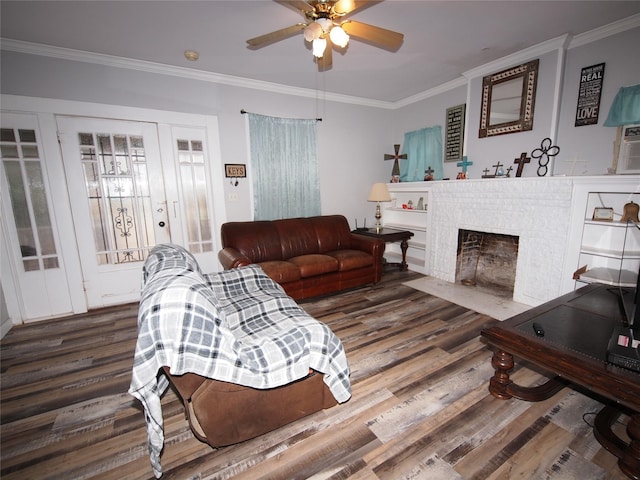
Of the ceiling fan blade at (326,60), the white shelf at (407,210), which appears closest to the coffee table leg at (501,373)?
the white shelf at (407,210)

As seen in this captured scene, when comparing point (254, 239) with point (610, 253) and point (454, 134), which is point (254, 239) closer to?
point (454, 134)

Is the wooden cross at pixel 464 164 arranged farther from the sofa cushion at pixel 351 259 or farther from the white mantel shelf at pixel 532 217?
the sofa cushion at pixel 351 259

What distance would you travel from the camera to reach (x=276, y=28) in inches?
101

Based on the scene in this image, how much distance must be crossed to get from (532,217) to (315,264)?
2.44 m

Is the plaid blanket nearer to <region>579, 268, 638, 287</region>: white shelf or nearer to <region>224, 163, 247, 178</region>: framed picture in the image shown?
<region>224, 163, 247, 178</region>: framed picture

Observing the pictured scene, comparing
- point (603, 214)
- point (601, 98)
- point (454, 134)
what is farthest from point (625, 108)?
point (454, 134)

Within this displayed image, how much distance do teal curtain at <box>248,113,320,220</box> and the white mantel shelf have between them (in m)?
1.90

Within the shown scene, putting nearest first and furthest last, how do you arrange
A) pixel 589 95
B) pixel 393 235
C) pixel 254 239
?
pixel 589 95 → pixel 254 239 → pixel 393 235

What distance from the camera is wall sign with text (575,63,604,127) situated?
8.70 ft

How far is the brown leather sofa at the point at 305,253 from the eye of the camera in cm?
321

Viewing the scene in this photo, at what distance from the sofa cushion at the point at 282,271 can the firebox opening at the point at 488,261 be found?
90.9 inches

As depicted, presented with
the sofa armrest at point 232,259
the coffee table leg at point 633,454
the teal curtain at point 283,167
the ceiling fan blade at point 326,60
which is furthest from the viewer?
the teal curtain at point 283,167

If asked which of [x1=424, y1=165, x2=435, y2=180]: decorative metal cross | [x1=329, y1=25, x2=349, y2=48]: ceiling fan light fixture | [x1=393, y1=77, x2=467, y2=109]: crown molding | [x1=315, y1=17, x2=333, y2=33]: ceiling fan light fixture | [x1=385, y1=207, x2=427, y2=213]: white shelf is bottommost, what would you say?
[x1=385, y1=207, x2=427, y2=213]: white shelf

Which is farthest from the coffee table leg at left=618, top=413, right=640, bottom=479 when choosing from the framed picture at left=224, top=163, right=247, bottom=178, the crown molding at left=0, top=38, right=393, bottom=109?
the crown molding at left=0, top=38, right=393, bottom=109
